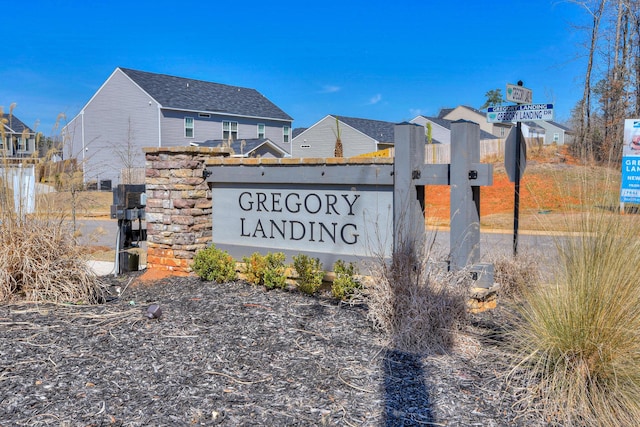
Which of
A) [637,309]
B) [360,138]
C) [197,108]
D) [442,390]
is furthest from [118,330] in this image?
[360,138]

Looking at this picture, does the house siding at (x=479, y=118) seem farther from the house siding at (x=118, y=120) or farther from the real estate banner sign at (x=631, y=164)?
the real estate banner sign at (x=631, y=164)

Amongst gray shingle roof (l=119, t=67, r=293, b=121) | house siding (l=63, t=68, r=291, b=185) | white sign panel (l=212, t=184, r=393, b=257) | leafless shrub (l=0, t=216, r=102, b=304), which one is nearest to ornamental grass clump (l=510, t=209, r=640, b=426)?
white sign panel (l=212, t=184, r=393, b=257)

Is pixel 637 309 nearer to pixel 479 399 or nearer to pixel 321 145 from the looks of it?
pixel 479 399

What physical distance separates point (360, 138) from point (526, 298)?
41.5 metres

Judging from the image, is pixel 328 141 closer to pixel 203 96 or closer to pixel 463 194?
pixel 203 96

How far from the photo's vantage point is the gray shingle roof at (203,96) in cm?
3441

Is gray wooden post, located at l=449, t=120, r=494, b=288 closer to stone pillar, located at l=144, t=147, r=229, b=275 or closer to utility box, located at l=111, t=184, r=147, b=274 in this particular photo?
stone pillar, located at l=144, t=147, r=229, b=275

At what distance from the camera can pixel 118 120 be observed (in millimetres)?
34969

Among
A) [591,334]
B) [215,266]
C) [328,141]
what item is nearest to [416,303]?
[591,334]

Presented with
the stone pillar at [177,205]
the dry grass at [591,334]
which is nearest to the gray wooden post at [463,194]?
the dry grass at [591,334]

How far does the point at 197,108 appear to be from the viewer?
35.3 meters

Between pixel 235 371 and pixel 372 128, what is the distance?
143ft

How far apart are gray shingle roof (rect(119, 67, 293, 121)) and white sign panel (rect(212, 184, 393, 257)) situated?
28181 millimetres

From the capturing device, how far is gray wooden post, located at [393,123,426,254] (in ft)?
18.0
